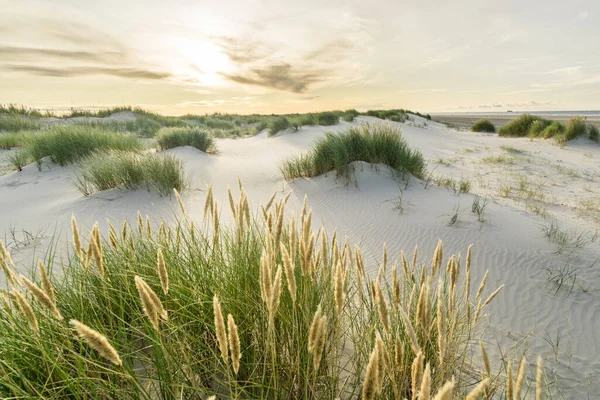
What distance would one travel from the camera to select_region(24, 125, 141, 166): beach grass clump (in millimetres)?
8109

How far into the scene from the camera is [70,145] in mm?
8242

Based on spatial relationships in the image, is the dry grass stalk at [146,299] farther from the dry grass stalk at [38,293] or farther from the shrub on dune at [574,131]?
the shrub on dune at [574,131]

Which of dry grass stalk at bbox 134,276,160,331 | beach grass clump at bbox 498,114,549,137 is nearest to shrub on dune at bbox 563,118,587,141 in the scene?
beach grass clump at bbox 498,114,549,137

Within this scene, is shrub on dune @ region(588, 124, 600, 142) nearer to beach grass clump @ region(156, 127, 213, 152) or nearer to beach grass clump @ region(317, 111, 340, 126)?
beach grass clump @ region(317, 111, 340, 126)

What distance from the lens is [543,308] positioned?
8.76 feet

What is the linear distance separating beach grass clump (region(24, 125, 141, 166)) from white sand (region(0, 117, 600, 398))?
54 centimetres

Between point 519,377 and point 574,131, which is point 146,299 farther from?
point 574,131

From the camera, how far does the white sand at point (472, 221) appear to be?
240cm

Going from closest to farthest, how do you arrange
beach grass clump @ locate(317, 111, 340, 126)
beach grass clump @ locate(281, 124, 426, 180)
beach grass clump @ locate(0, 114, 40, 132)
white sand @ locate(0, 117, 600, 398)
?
white sand @ locate(0, 117, 600, 398)
beach grass clump @ locate(281, 124, 426, 180)
beach grass clump @ locate(0, 114, 40, 132)
beach grass clump @ locate(317, 111, 340, 126)

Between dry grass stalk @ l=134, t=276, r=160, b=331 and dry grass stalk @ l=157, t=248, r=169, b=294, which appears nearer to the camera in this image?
dry grass stalk @ l=134, t=276, r=160, b=331

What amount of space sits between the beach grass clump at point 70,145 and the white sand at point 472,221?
545 mm

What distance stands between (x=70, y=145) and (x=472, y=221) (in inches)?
382

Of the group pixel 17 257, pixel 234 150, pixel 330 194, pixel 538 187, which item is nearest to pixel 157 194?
pixel 17 257

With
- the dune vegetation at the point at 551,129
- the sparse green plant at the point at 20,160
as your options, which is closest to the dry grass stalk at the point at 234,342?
the sparse green plant at the point at 20,160
